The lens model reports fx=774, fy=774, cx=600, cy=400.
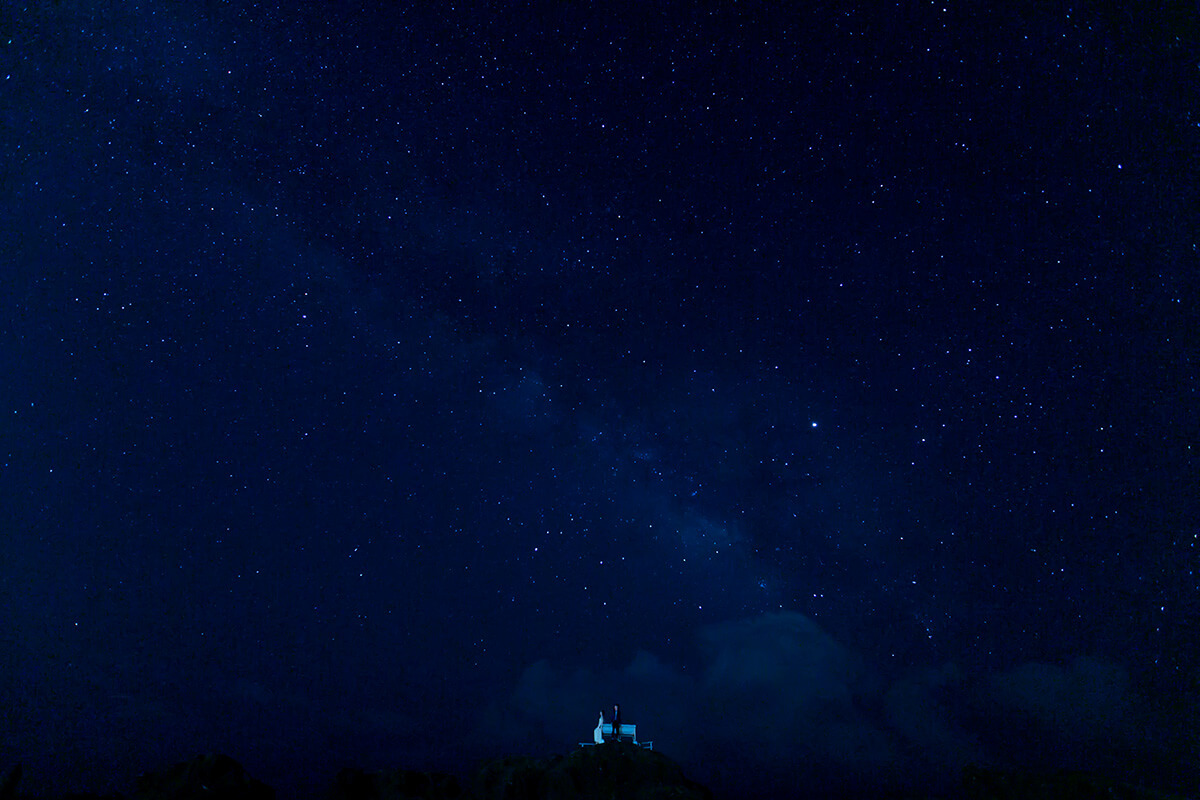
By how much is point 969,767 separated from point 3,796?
97.0m

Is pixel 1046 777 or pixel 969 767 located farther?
pixel 969 767

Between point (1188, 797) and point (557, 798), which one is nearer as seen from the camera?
point (557, 798)

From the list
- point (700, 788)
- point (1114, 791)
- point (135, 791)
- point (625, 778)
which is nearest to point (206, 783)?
point (135, 791)

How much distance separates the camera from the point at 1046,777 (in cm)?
8906

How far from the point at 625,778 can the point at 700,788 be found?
12.3 meters

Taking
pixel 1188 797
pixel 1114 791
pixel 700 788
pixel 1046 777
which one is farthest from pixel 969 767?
pixel 700 788

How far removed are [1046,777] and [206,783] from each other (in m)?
87.9

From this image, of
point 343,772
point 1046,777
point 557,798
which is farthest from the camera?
point 1046,777

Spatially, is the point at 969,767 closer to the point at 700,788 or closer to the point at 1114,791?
the point at 1114,791

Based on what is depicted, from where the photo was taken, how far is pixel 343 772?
8319 cm

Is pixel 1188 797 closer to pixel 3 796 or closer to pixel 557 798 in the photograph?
pixel 557 798

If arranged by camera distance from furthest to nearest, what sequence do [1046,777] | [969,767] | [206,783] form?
[969,767] < [1046,777] < [206,783]

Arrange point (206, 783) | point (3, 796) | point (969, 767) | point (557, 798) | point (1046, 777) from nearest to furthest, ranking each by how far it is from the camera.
Answer: point (3, 796) < point (206, 783) < point (557, 798) < point (1046, 777) < point (969, 767)

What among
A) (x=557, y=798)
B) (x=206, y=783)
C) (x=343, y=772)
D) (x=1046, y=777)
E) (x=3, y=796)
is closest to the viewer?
(x=3, y=796)
